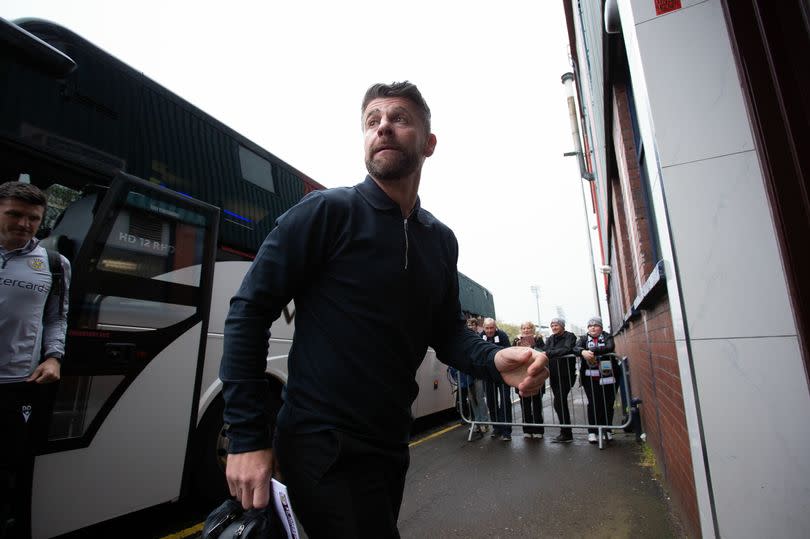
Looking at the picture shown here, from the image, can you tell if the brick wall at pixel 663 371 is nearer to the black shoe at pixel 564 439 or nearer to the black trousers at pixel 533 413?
the black shoe at pixel 564 439

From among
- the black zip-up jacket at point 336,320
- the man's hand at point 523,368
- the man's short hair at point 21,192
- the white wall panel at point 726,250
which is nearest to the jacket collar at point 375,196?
the black zip-up jacket at point 336,320

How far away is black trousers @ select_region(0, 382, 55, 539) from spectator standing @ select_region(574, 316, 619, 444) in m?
6.67

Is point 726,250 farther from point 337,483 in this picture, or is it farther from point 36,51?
point 36,51

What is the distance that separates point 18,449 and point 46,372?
0.43m

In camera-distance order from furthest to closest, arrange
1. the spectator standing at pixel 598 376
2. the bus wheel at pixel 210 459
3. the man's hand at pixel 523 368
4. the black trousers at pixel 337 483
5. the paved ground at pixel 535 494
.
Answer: the spectator standing at pixel 598 376 < the bus wheel at pixel 210 459 < the paved ground at pixel 535 494 < the man's hand at pixel 523 368 < the black trousers at pixel 337 483

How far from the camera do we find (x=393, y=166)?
1695 millimetres

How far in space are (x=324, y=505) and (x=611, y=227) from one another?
1091 centimetres

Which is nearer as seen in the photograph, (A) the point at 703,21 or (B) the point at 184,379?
(A) the point at 703,21

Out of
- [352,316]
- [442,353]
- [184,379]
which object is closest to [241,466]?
[352,316]

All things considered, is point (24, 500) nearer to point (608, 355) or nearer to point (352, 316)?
point (352, 316)

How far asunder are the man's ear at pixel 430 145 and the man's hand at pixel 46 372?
2.57 m

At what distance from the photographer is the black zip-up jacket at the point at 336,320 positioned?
1.34 metres

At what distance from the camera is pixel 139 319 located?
3475mm

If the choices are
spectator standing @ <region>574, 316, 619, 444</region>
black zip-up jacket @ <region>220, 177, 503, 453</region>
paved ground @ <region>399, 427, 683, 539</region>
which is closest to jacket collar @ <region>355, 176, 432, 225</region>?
black zip-up jacket @ <region>220, 177, 503, 453</region>
